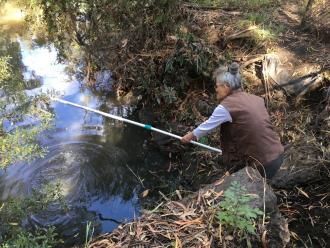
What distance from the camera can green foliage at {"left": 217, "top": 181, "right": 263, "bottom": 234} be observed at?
2.23 metres

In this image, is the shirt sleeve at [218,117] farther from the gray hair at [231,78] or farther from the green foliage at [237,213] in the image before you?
the green foliage at [237,213]

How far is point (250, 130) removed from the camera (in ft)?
12.4

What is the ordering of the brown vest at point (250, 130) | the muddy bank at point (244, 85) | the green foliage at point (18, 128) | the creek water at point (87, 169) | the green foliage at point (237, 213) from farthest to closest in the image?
Result: the creek water at point (87, 169) → the muddy bank at point (244, 85) → the green foliage at point (18, 128) → the brown vest at point (250, 130) → the green foliage at point (237, 213)

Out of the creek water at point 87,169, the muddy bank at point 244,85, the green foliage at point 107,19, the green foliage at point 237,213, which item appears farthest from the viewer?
the green foliage at point 107,19

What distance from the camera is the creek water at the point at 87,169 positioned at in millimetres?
5480

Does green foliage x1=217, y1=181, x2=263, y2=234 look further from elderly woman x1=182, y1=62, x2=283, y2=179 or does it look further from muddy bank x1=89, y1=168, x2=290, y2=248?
elderly woman x1=182, y1=62, x2=283, y2=179

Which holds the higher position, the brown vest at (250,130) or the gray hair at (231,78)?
the gray hair at (231,78)

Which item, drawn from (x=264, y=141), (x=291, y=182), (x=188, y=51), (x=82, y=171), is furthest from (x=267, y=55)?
(x=82, y=171)

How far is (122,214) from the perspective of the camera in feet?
18.4

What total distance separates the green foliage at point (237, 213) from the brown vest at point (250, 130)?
1.44 metres

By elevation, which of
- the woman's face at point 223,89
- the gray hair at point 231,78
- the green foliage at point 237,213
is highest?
Result: the gray hair at point 231,78

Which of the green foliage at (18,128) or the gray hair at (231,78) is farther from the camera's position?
the green foliage at (18,128)

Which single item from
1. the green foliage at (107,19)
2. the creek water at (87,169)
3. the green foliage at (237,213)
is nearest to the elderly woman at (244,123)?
the green foliage at (237,213)

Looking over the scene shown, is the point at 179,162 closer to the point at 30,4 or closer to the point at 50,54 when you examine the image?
the point at 30,4
